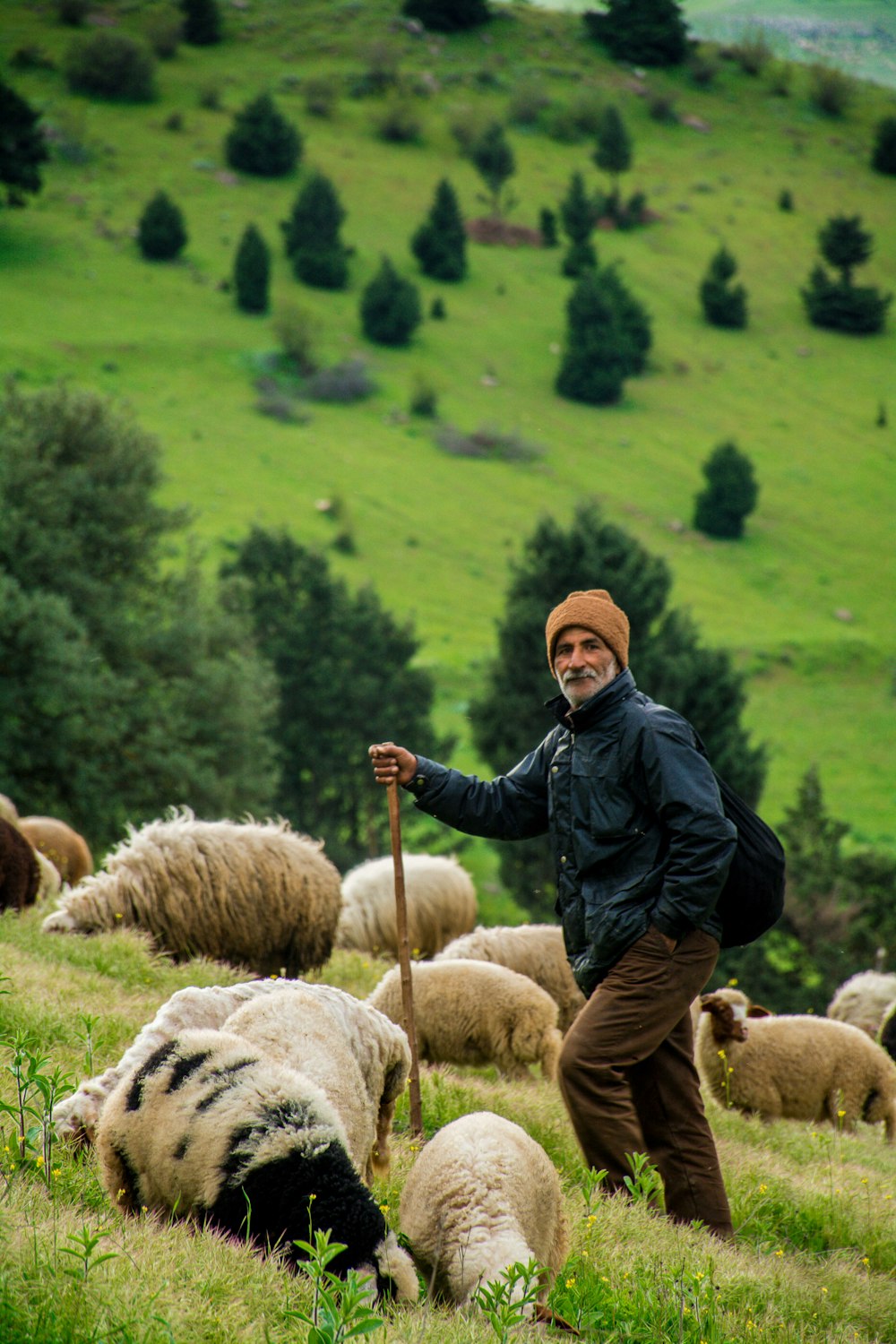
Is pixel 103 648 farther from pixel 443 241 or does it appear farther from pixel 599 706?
pixel 443 241

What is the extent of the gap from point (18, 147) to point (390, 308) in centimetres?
2404

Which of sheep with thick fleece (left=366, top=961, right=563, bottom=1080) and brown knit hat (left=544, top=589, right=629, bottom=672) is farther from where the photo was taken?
sheep with thick fleece (left=366, top=961, right=563, bottom=1080)

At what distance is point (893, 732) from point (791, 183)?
221 ft

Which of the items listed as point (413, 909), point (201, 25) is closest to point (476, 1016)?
point (413, 909)

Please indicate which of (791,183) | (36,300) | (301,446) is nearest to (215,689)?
(301,446)

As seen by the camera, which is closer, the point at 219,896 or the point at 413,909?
the point at 219,896

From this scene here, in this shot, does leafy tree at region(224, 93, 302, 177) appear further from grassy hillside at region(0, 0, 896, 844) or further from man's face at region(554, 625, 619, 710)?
man's face at region(554, 625, 619, 710)

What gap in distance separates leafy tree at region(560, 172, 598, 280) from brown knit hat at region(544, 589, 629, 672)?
84.6 meters

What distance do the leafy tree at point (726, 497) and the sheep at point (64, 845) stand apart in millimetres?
53804

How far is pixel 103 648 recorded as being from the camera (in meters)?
26.5

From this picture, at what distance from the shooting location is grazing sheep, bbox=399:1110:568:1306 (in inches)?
169

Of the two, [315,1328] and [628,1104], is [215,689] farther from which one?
[315,1328]

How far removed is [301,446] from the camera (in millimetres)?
64312

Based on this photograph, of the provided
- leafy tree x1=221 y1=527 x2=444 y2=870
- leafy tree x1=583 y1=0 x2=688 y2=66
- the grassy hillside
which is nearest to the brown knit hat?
leafy tree x1=221 y1=527 x2=444 y2=870
